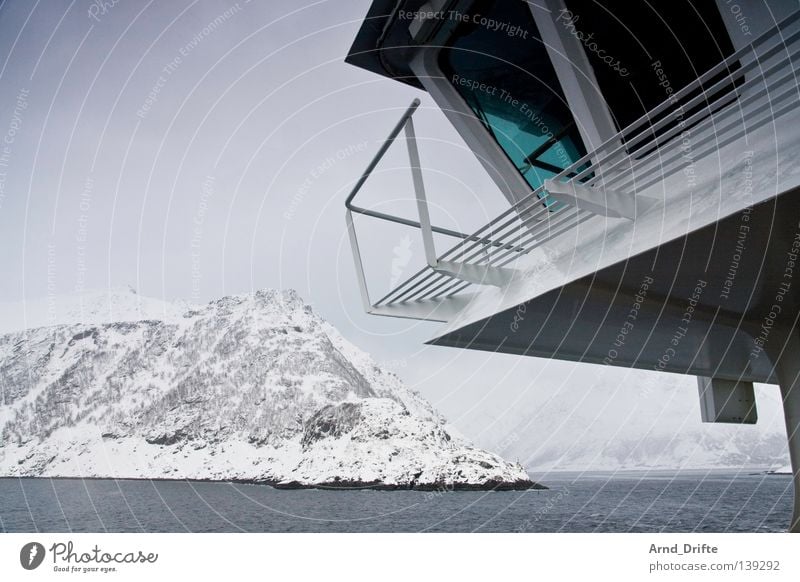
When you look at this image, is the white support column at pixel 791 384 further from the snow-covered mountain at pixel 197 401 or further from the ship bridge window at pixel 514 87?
the snow-covered mountain at pixel 197 401

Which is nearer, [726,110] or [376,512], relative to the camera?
[726,110]

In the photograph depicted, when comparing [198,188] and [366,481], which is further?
[366,481]

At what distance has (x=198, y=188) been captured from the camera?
293 ft

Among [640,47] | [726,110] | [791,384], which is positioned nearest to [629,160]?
[726,110]

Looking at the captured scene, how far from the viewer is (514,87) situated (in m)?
9.13

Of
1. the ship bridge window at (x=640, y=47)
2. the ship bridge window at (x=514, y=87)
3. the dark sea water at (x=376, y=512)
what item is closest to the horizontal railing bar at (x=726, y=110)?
the ship bridge window at (x=640, y=47)

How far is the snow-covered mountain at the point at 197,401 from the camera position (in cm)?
14362

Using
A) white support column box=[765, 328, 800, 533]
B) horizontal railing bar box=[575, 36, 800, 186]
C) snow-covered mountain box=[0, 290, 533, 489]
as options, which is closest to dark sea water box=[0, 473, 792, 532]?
snow-covered mountain box=[0, 290, 533, 489]

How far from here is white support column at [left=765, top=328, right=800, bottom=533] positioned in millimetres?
8250

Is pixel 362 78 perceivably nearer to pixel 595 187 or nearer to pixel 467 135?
pixel 467 135

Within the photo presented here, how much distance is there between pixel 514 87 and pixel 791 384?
5.58 m

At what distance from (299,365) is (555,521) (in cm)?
12326

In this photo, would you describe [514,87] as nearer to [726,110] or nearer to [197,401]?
[726,110]
